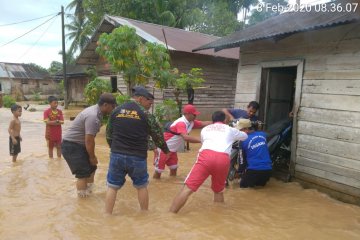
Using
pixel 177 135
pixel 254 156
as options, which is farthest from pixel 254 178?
pixel 177 135

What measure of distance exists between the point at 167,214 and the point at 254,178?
6.22ft

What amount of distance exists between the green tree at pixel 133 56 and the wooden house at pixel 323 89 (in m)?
2.83

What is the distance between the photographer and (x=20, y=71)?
37.2 meters

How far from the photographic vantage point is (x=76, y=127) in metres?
4.76

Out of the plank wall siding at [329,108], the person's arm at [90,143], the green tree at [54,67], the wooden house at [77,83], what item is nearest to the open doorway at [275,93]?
the plank wall siding at [329,108]

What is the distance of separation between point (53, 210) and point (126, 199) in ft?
3.43

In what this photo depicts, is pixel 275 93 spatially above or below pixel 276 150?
above

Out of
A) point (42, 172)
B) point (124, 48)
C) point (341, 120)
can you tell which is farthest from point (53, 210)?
point (124, 48)

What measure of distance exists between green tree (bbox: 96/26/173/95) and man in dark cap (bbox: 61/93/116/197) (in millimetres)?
4396

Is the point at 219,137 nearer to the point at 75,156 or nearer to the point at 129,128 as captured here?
the point at 129,128

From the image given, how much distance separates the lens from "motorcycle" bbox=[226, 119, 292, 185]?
19.5 ft

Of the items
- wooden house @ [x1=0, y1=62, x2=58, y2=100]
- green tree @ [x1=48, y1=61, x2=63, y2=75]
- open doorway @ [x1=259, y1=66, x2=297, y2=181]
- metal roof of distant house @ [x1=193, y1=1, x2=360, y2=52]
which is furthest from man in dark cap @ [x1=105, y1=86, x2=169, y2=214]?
green tree @ [x1=48, y1=61, x2=63, y2=75]

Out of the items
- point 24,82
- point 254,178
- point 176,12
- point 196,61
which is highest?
point 176,12

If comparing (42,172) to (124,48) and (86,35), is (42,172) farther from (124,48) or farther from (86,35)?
(86,35)
